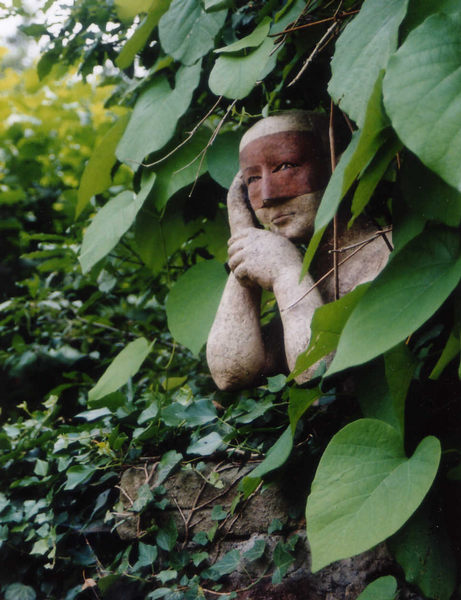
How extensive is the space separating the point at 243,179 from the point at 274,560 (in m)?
0.77

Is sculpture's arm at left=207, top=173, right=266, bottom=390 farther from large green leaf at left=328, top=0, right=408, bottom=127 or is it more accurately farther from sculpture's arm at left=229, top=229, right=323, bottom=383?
large green leaf at left=328, top=0, right=408, bottom=127

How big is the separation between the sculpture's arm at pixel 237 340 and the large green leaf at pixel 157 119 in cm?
35

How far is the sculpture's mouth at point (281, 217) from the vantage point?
4.14ft

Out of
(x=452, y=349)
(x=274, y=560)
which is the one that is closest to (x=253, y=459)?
(x=274, y=560)

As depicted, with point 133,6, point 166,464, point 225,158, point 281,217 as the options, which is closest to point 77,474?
point 166,464

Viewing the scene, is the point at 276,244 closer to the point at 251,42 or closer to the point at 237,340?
the point at 237,340

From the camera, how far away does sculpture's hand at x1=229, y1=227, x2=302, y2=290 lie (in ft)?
3.95

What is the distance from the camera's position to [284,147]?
125 cm

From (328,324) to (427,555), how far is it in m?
0.37

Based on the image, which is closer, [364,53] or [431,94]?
[431,94]

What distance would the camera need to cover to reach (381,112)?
752mm

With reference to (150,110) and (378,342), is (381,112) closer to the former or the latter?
(378,342)

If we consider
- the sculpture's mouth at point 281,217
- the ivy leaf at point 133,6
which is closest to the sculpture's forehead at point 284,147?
the sculpture's mouth at point 281,217

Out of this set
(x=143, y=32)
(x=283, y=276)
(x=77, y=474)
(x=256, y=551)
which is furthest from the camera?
(x=143, y=32)
